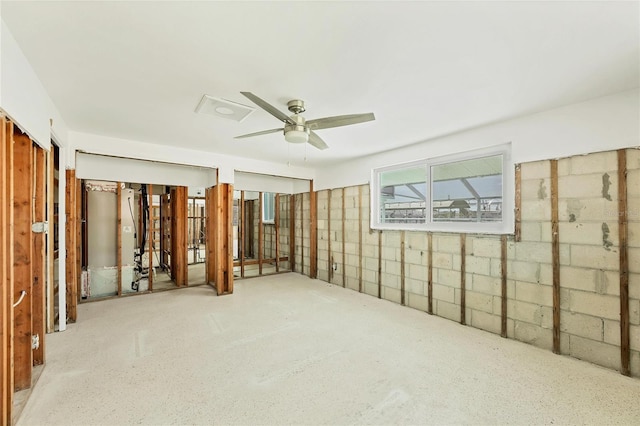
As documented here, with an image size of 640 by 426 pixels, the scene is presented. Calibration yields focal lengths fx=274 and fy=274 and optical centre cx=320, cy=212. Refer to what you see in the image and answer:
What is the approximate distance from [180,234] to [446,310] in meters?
4.74

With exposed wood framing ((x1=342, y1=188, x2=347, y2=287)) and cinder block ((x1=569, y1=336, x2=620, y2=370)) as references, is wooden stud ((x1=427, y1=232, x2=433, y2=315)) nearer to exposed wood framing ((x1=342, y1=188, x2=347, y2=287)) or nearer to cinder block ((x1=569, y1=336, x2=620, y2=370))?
cinder block ((x1=569, y1=336, x2=620, y2=370))

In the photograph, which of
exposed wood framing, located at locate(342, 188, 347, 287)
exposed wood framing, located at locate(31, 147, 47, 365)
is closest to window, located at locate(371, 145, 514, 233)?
exposed wood framing, located at locate(342, 188, 347, 287)

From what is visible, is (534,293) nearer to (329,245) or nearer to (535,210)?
(535,210)

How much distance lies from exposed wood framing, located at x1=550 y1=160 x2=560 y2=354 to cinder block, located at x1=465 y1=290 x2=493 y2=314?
59cm

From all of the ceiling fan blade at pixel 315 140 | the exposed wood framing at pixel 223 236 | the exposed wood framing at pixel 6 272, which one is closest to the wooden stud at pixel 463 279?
the ceiling fan blade at pixel 315 140

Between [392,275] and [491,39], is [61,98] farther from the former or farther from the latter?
[392,275]

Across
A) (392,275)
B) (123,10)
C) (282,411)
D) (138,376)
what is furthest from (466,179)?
(138,376)

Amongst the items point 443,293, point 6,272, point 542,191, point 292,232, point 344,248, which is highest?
point 542,191

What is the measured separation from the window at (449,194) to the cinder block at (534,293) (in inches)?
23.8

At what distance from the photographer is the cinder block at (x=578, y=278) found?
252 centimetres

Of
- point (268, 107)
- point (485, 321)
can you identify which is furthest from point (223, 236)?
point (485, 321)

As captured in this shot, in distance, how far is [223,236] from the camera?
4.77 m

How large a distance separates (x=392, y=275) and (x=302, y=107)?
3.01m

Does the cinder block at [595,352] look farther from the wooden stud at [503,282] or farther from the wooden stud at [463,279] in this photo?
the wooden stud at [463,279]
